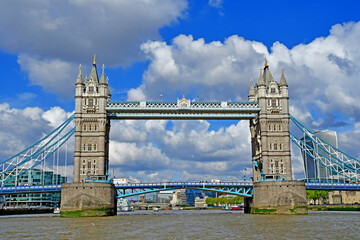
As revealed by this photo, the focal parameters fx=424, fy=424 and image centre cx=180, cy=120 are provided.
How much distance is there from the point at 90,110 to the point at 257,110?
31.6m

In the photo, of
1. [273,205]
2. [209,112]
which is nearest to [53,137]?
[209,112]

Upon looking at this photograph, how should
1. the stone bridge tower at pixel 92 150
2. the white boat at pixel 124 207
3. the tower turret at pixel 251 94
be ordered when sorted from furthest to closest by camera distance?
the white boat at pixel 124 207 < the tower turret at pixel 251 94 < the stone bridge tower at pixel 92 150

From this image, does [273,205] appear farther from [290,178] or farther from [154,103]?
[154,103]

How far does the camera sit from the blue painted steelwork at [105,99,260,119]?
262 feet

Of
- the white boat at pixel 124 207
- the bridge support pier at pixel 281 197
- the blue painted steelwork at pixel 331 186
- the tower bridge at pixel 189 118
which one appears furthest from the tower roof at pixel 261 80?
the white boat at pixel 124 207

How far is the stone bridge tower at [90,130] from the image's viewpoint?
77.0 m

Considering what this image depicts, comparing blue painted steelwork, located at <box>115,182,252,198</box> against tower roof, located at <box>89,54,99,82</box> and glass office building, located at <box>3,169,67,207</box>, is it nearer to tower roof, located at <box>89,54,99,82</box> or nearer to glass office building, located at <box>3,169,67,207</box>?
tower roof, located at <box>89,54,99,82</box>

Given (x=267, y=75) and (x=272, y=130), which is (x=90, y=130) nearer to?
(x=272, y=130)

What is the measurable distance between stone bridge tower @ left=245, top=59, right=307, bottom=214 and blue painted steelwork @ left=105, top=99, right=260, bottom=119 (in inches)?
115

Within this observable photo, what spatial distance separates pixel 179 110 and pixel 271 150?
1886 centimetres

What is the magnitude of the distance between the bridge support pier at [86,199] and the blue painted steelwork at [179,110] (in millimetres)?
14780

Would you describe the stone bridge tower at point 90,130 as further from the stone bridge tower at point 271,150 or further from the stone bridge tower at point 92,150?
the stone bridge tower at point 271,150

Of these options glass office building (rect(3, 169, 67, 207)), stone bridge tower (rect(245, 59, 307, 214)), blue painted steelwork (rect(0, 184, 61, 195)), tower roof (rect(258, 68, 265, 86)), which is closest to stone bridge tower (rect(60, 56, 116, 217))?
blue painted steelwork (rect(0, 184, 61, 195))

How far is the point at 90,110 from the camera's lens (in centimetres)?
7912
